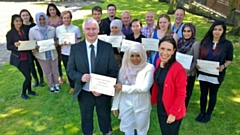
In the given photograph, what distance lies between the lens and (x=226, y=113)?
15.7 feet

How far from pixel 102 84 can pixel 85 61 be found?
0.41 meters

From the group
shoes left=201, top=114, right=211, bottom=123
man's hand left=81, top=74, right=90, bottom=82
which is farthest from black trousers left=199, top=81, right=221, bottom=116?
man's hand left=81, top=74, right=90, bottom=82

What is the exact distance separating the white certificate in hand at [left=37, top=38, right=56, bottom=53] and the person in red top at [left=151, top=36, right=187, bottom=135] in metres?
2.97

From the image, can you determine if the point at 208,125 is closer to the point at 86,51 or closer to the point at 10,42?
the point at 86,51

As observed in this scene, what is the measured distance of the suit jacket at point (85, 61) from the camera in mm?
3023

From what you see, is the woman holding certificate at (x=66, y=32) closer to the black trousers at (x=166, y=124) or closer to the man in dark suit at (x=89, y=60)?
the man in dark suit at (x=89, y=60)

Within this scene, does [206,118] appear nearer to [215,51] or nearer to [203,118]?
[203,118]

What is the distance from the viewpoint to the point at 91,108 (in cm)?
341

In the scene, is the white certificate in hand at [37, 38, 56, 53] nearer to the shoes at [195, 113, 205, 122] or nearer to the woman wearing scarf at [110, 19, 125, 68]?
the woman wearing scarf at [110, 19, 125, 68]

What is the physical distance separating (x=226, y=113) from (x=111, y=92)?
10.4 feet

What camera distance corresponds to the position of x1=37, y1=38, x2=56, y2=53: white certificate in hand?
4.85 meters

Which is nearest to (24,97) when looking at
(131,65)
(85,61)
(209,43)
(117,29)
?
(117,29)

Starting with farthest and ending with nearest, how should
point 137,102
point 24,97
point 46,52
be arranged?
point 24,97 < point 46,52 < point 137,102

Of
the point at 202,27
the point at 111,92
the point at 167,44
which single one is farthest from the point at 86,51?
the point at 202,27
